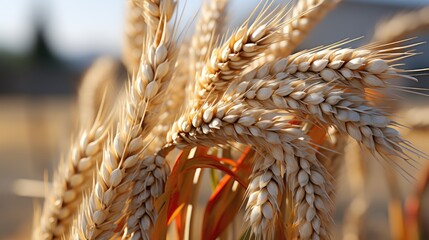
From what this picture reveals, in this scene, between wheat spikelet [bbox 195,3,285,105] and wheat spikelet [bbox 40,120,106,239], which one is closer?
wheat spikelet [bbox 195,3,285,105]

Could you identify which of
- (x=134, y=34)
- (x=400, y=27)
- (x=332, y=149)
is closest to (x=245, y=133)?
(x=332, y=149)

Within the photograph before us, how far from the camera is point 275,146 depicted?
661 millimetres

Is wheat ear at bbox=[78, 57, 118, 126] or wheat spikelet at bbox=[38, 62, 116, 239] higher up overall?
wheat spikelet at bbox=[38, 62, 116, 239]

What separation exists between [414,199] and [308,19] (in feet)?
2.66

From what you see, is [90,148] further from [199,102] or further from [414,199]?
[414,199]

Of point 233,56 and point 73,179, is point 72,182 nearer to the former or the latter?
point 73,179

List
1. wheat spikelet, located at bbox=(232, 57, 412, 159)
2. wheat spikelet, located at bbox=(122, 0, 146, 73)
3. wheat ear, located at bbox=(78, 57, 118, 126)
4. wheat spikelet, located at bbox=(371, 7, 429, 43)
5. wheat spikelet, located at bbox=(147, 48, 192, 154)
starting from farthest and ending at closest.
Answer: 1. wheat ear, located at bbox=(78, 57, 118, 126)
2. wheat spikelet, located at bbox=(371, 7, 429, 43)
3. wheat spikelet, located at bbox=(122, 0, 146, 73)
4. wheat spikelet, located at bbox=(147, 48, 192, 154)
5. wheat spikelet, located at bbox=(232, 57, 412, 159)

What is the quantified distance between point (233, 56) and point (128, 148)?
6.8 inches

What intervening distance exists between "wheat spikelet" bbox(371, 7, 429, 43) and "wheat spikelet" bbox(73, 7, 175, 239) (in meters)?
0.87

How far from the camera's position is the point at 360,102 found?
25.1 inches

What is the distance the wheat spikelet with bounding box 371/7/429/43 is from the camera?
149 centimetres

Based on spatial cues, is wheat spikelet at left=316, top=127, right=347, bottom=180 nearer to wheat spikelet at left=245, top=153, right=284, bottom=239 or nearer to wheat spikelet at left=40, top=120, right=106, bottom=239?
wheat spikelet at left=245, top=153, right=284, bottom=239

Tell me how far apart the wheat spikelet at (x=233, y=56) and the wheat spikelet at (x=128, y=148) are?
5cm

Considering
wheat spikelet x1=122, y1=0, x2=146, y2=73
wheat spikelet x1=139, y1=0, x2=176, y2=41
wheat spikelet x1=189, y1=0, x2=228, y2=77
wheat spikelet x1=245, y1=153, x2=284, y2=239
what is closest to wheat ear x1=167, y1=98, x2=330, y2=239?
wheat spikelet x1=245, y1=153, x2=284, y2=239
